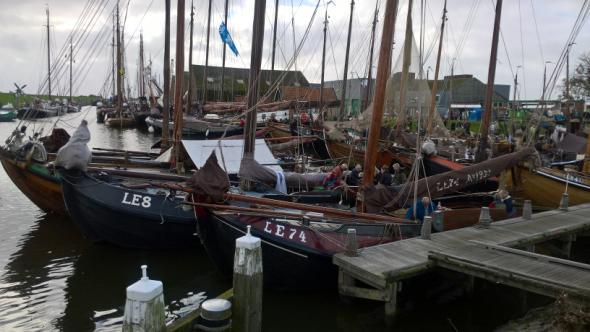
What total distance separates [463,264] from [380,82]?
453 centimetres

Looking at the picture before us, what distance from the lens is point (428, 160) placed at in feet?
63.0

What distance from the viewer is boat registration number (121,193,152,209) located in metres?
11.1

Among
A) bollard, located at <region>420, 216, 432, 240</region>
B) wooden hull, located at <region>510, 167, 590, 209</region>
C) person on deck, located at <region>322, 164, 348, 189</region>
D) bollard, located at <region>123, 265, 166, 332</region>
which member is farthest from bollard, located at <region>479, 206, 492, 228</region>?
bollard, located at <region>123, 265, 166, 332</region>

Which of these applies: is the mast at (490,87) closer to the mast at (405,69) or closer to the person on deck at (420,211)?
the mast at (405,69)

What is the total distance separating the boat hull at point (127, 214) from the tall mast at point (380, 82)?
442 centimetres

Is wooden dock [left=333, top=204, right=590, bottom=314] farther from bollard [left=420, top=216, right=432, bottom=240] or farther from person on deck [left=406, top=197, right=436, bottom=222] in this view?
person on deck [left=406, top=197, right=436, bottom=222]

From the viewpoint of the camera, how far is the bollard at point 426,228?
10055 millimetres

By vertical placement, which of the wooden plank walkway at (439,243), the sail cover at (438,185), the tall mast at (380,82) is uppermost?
the tall mast at (380,82)

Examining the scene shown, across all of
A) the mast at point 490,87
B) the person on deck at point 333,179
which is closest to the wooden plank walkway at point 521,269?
the person on deck at point 333,179

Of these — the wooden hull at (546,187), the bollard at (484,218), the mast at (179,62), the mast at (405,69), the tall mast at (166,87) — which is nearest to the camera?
the bollard at (484,218)

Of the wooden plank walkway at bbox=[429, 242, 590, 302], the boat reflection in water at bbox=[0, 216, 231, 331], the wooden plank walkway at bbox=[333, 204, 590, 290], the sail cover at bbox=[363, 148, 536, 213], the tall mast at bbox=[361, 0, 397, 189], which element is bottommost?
the boat reflection in water at bbox=[0, 216, 231, 331]

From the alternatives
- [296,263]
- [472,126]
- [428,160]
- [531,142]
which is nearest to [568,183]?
[531,142]

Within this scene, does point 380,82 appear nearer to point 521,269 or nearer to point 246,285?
point 521,269

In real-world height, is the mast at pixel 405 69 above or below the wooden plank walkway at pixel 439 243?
above
